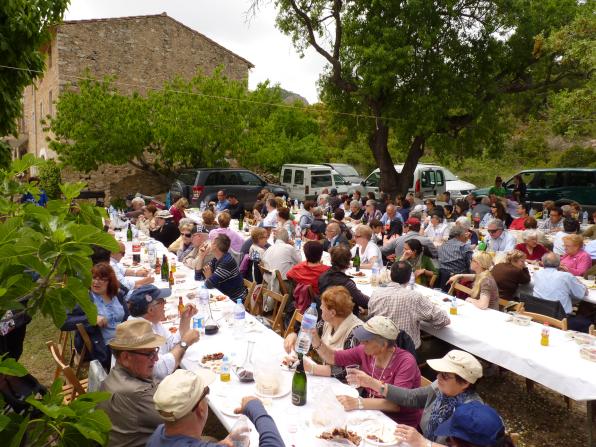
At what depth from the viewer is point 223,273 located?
626 cm

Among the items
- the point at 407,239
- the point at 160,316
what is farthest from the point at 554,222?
the point at 160,316

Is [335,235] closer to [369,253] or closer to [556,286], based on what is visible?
[369,253]

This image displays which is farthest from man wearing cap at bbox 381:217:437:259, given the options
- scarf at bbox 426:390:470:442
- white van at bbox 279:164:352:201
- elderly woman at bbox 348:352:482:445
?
white van at bbox 279:164:352:201

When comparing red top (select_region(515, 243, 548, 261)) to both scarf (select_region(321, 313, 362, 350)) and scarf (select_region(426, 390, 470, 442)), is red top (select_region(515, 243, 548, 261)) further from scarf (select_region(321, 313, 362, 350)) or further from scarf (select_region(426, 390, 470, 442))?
scarf (select_region(426, 390, 470, 442))

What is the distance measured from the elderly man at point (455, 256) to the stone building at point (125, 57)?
1540 cm

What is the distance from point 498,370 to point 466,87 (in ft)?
39.4

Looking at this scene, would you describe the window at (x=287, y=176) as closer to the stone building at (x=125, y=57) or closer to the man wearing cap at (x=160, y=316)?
the stone building at (x=125, y=57)

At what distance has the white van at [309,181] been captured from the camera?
1856cm

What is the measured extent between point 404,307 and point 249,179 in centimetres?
1413

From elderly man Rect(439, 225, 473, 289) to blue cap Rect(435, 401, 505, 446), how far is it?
4.94 meters

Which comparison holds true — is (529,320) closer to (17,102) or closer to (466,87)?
(17,102)

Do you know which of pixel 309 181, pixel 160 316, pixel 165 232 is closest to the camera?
pixel 160 316

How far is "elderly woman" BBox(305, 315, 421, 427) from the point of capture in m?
3.41

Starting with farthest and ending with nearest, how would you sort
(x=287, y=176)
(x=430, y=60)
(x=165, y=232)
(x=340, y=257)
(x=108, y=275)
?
1. (x=287, y=176)
2. (x=430, y=60)
3. (x=165, y=232)
4. (x=340, y=257)
5. (x=108, y=275)
